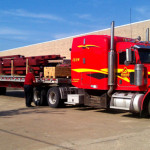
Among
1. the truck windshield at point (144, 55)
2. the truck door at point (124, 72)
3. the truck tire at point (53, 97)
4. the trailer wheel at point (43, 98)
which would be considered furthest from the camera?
the trailer wheel at point (43, 98)

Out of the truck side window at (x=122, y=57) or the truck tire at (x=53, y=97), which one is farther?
the truck tire at (x=53, y=97)

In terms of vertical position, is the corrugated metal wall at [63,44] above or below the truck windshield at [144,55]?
above

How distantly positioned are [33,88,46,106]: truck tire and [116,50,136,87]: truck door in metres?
4.76

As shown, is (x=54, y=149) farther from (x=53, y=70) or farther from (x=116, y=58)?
(x=53, y=70)

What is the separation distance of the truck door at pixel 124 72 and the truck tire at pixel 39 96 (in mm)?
4757

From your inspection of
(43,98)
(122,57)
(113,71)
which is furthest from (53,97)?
(122,57)

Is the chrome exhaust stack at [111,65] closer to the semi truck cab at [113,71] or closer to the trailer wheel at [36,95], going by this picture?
the semi truck cab at [113,71]

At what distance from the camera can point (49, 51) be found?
38.1 m

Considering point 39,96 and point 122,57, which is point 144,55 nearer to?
point 122,57

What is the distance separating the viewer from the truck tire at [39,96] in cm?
1361

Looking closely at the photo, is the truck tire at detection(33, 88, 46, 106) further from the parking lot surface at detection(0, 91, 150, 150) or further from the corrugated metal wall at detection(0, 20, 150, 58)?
the corrugated metal wall at detection(0, 20, 150, 58)

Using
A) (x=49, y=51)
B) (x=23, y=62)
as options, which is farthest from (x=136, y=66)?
(x=49, y=51)

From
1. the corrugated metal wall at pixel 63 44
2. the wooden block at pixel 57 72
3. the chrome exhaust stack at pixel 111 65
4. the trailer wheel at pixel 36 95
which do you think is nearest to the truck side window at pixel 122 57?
the chrome exhaust stack at pixel 111 65

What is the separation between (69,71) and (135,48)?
4349 mm
